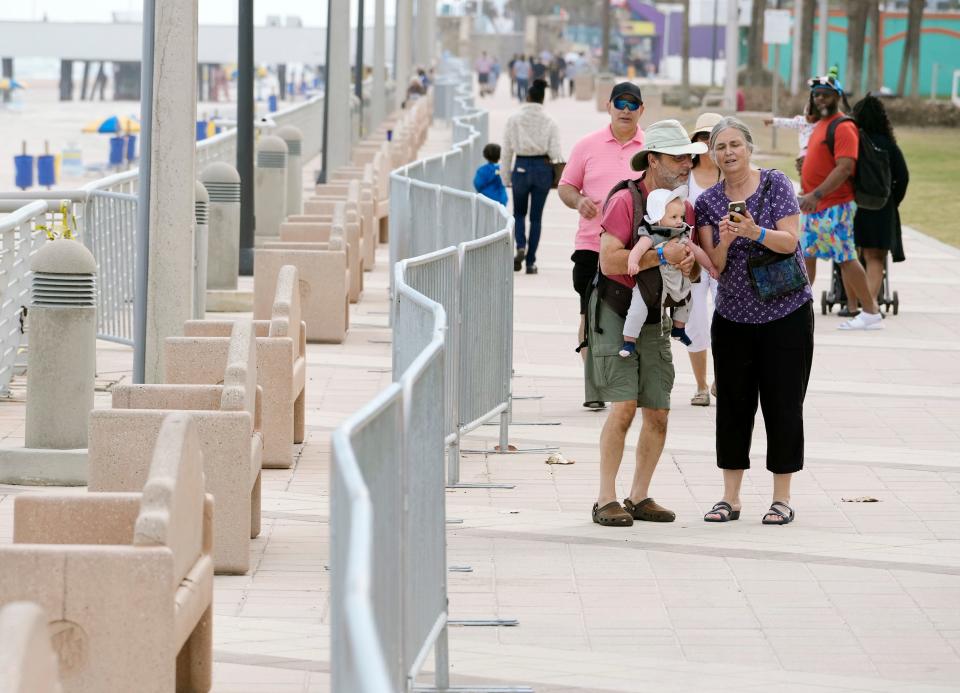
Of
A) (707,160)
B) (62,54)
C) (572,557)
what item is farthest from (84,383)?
(62,54)

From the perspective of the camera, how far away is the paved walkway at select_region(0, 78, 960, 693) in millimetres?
6391

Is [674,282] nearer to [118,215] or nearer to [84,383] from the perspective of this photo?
[84,383]

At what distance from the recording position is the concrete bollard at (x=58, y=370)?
892 cm

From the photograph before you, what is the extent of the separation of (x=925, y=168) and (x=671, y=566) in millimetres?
32241

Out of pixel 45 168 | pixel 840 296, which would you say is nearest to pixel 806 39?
pixel 45 168

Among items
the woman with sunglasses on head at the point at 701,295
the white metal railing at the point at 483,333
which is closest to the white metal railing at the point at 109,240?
the white metal railing at the point at 483,333

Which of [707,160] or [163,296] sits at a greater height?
[707,160]

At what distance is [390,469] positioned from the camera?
4957 mm

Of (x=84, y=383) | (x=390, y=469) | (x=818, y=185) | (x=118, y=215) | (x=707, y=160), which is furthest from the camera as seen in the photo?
→ (x=818, y=185)

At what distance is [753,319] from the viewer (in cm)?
831

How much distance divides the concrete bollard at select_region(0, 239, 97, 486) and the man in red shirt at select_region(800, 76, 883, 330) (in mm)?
6692

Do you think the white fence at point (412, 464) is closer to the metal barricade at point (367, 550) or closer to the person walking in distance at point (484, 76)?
the metal barricade at point (367, 550)

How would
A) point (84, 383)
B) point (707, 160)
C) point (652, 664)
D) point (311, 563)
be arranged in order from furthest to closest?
point (707, 160) < point (84, 383) < point (311, 563) < point (652, 664)

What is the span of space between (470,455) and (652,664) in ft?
12.9
